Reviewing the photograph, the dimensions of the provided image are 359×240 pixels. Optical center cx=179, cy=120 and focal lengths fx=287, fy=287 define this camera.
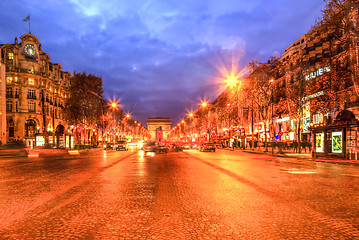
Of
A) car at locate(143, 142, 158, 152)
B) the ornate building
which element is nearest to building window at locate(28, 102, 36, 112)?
the ornate building

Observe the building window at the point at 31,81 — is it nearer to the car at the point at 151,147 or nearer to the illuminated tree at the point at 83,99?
the illuminated tree at the point at 83,99

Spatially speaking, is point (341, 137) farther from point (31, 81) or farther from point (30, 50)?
point (30, 50)

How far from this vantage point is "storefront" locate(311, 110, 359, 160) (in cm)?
2305

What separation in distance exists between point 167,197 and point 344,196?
16.3 feet

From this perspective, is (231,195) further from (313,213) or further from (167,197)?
(313,213)

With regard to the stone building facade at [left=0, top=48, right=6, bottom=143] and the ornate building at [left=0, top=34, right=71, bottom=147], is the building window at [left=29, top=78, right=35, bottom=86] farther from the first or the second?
the stone building facade at [left=0, top=48, right=6, bottom=143]

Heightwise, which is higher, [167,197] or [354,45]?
[354,45]

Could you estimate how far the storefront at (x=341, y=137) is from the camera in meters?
23.0

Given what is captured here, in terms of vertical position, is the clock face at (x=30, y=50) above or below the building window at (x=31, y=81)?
above

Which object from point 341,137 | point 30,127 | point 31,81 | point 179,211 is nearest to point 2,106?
point 30,127

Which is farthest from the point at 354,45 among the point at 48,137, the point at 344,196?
the point at 48,137

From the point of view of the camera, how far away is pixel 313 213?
20.3ft

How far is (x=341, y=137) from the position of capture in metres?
24.2

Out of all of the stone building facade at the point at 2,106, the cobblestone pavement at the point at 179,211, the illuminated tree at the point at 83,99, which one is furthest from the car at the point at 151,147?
the stone building facade at the point at 2,106
